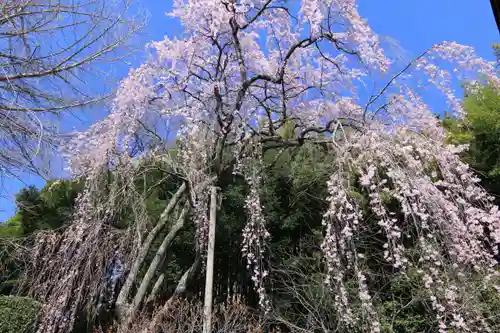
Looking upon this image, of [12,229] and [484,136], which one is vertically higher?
[484,136]

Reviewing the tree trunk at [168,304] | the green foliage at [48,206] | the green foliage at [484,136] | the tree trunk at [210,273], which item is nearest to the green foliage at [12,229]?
the green foliage at [48,206]

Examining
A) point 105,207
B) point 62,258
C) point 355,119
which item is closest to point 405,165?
point 355,119

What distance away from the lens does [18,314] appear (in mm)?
4547

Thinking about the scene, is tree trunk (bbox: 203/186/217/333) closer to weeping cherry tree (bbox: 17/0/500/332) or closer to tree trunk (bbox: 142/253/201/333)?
weeping cherry tree (bbox: 17/0/500/332)

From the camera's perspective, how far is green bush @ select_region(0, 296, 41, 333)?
14.7 ft

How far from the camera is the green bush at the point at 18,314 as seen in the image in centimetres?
448

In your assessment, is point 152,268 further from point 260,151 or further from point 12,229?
point 12,229

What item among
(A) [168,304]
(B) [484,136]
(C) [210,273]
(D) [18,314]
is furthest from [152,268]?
(B) [484,136]

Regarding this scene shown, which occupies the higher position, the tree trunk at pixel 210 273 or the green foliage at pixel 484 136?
the green foliage at pixel 484 136

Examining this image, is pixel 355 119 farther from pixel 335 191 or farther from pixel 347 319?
pixel 347 319

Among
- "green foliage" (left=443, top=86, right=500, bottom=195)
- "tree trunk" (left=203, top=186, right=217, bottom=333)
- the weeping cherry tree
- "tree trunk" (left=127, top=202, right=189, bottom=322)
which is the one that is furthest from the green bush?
"green foliage" (left=443, top=86, right=500, bottom=195)

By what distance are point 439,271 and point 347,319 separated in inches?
35.5

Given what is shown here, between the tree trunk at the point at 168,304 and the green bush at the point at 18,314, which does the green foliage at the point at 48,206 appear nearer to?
the green bush at the point at 18,314

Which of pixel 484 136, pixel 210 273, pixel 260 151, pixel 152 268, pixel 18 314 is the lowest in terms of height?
pixel 18 314
